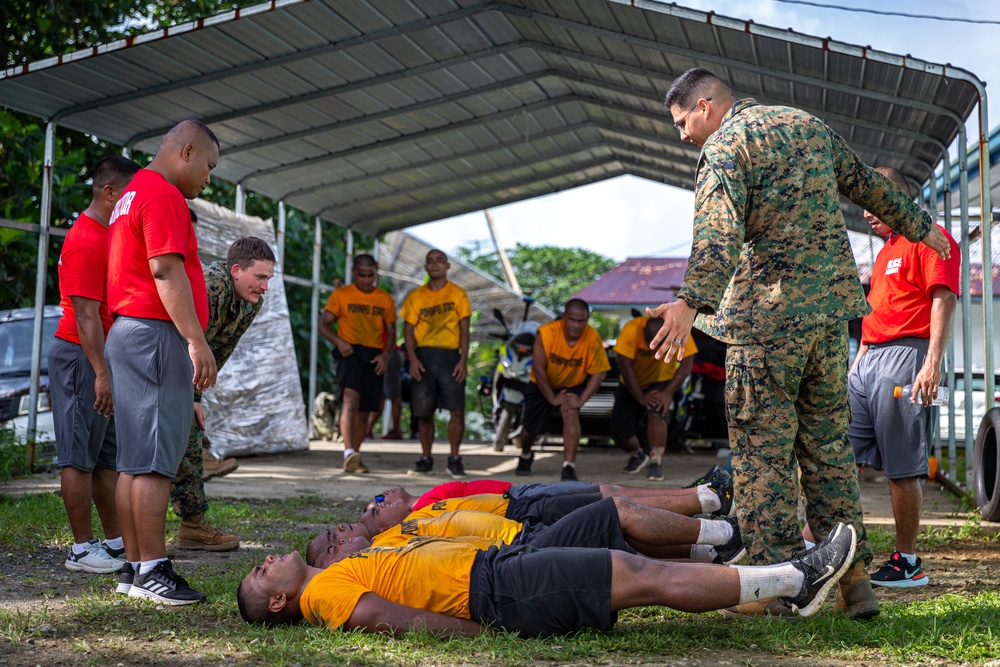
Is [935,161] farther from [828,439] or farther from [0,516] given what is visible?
[0,516]

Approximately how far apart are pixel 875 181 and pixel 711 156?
2.54 feet

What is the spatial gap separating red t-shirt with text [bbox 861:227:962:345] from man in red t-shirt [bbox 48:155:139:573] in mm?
3863

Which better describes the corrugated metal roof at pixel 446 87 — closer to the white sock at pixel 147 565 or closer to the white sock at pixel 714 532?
the white sock at pixel 714 532

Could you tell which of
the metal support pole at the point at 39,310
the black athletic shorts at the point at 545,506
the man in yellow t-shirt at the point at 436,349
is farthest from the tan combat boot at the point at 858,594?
the metal support pole at the point at 39,310

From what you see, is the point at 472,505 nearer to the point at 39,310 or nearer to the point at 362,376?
the point at 39,310

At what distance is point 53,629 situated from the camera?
3.80 metres

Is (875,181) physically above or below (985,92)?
below

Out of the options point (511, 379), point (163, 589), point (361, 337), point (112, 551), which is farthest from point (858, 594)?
point (511, 379)

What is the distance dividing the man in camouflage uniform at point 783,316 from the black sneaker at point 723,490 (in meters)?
1.13

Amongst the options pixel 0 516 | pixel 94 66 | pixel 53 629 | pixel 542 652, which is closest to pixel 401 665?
pixel 542 652

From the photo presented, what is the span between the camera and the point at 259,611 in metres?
3.80

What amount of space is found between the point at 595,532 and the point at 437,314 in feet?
20.8

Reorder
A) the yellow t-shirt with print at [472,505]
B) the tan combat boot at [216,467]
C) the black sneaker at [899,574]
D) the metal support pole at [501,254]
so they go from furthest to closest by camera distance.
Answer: the metal support pole at [501,254], the tan combat boot at [216,467], the black sneaker at [899,574], the yellow t-shirt with print at [472,505]

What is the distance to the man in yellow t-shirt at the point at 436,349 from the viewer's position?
10.0 m
